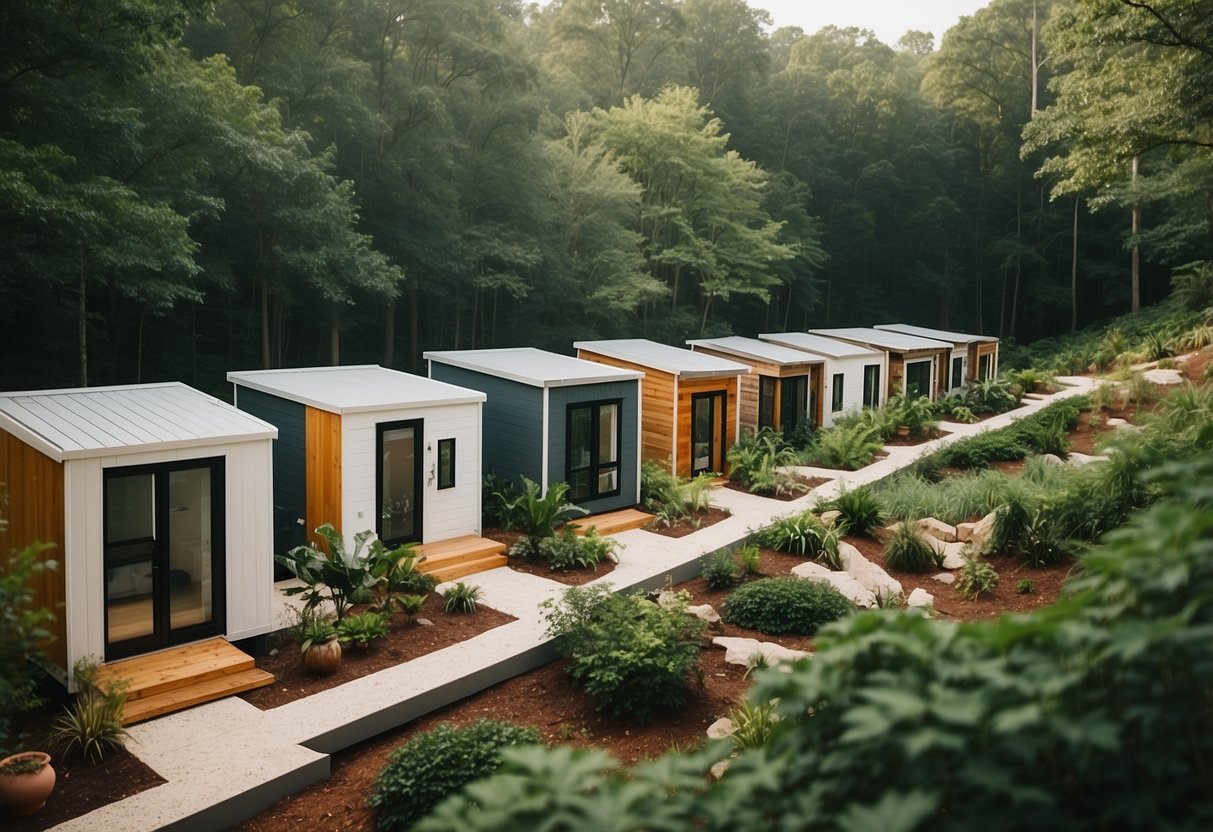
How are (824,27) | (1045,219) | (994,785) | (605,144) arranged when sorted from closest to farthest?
(994,785) → (605,144) → (1045,219) → (824,27)

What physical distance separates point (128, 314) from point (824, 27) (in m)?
42.1

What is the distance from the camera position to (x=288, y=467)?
10.9 metres

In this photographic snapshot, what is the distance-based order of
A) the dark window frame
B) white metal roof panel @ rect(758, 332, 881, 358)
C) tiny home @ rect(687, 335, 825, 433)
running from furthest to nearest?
1. white metal roof panel @ rect(758, 332, 881, 358)
2. tiny home @ rect(687, 335, 825, 433)
3. the dark window frame

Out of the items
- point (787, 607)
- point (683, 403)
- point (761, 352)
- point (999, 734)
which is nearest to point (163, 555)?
point (787, 607)

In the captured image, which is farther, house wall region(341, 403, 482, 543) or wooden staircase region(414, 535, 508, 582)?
wooden staircase region(414, 535, 508, 582)

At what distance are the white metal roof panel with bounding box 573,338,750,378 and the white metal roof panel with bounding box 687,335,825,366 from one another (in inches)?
76.5

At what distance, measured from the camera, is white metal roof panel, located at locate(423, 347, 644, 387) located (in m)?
12.8

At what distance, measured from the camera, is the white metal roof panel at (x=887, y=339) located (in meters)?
23.0

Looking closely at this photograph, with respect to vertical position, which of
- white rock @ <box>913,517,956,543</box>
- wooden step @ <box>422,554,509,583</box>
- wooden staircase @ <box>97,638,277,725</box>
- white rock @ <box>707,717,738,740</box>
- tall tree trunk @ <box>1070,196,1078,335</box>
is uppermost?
tall tree trunk @ <box>1070,196,1078,335</box>

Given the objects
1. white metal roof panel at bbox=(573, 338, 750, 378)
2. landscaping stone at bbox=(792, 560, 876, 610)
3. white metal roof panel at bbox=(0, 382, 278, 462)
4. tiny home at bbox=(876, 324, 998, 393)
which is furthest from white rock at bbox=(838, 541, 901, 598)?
tiny home at bbox=(876, 324, 998, 393)

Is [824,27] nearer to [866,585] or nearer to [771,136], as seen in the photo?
[771,136]

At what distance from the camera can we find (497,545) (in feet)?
37.1

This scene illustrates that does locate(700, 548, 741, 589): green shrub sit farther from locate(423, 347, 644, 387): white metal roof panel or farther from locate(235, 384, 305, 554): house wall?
locate(235, 384, 305, 554): house wall

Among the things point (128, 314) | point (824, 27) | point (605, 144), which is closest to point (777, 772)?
point (128, 314)
